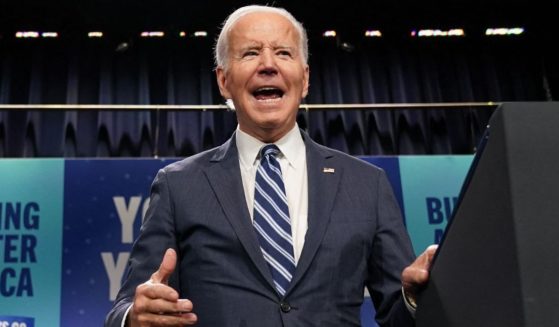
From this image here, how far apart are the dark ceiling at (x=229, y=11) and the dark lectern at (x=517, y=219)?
185 inches

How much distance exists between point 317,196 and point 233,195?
0.59 ft

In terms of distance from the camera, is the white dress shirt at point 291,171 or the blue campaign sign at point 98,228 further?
the blue campaign sign at point 98,228

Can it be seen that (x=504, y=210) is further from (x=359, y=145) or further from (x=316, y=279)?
(x=359, y=145)

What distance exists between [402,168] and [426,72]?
9.91ft

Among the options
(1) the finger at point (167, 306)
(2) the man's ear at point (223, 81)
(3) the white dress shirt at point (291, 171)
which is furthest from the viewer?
(2) the man's ear at point (223, 81)

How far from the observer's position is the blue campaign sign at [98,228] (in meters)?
2.85

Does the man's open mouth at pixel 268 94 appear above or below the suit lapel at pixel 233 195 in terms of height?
above

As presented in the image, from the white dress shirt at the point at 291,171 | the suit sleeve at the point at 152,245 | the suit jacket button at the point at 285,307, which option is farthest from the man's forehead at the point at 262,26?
the suit jacket button at the point at 285,307

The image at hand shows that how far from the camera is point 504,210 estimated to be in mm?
628

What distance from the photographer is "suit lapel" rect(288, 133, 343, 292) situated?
3.86 feet

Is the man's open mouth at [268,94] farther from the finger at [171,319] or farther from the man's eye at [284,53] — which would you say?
the finger at [171,319]

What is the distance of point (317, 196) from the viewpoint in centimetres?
127

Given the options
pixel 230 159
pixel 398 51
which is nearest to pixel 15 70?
pixel 398 51

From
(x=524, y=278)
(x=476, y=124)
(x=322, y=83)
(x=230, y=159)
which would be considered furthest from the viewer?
(x=322, y=83)
